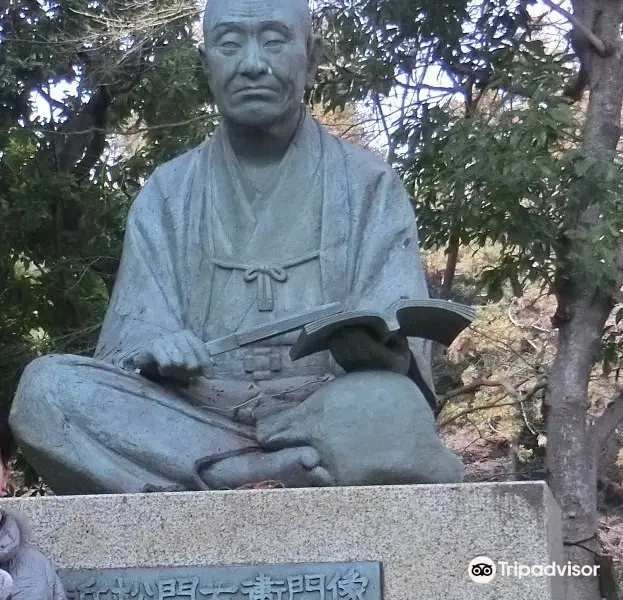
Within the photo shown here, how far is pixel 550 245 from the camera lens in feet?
24.1

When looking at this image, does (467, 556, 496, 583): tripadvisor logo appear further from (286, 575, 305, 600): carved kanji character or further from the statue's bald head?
the statue's bald head

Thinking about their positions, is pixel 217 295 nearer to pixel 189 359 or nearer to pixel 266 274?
pixel 266 274

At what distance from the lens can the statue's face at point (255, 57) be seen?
186 inches

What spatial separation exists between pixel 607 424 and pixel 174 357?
4245 mm

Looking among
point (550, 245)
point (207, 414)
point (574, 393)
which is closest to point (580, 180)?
point (550, 245)

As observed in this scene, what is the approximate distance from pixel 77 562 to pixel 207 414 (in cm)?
72

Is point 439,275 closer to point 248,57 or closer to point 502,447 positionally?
point 502,447

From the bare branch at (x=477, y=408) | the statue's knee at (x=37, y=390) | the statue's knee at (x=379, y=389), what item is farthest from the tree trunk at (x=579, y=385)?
the statue's knee at (x=37, y=390)

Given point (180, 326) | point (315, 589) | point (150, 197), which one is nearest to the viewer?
point (315, 589)

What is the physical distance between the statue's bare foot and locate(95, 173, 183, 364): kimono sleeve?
556 millimetres

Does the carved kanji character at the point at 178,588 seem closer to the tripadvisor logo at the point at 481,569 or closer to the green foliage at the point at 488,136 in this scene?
the tripadvisor logo at the point at 481,569

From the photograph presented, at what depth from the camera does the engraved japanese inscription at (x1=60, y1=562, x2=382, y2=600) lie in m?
3.64

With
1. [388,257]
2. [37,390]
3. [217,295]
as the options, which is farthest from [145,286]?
[388,257]

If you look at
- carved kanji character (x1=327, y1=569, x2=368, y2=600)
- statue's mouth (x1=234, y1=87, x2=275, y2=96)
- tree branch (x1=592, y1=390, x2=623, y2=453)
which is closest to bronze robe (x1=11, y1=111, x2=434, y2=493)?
statue's mouth (x1=234, y1=87, x2=275, y2=96)
